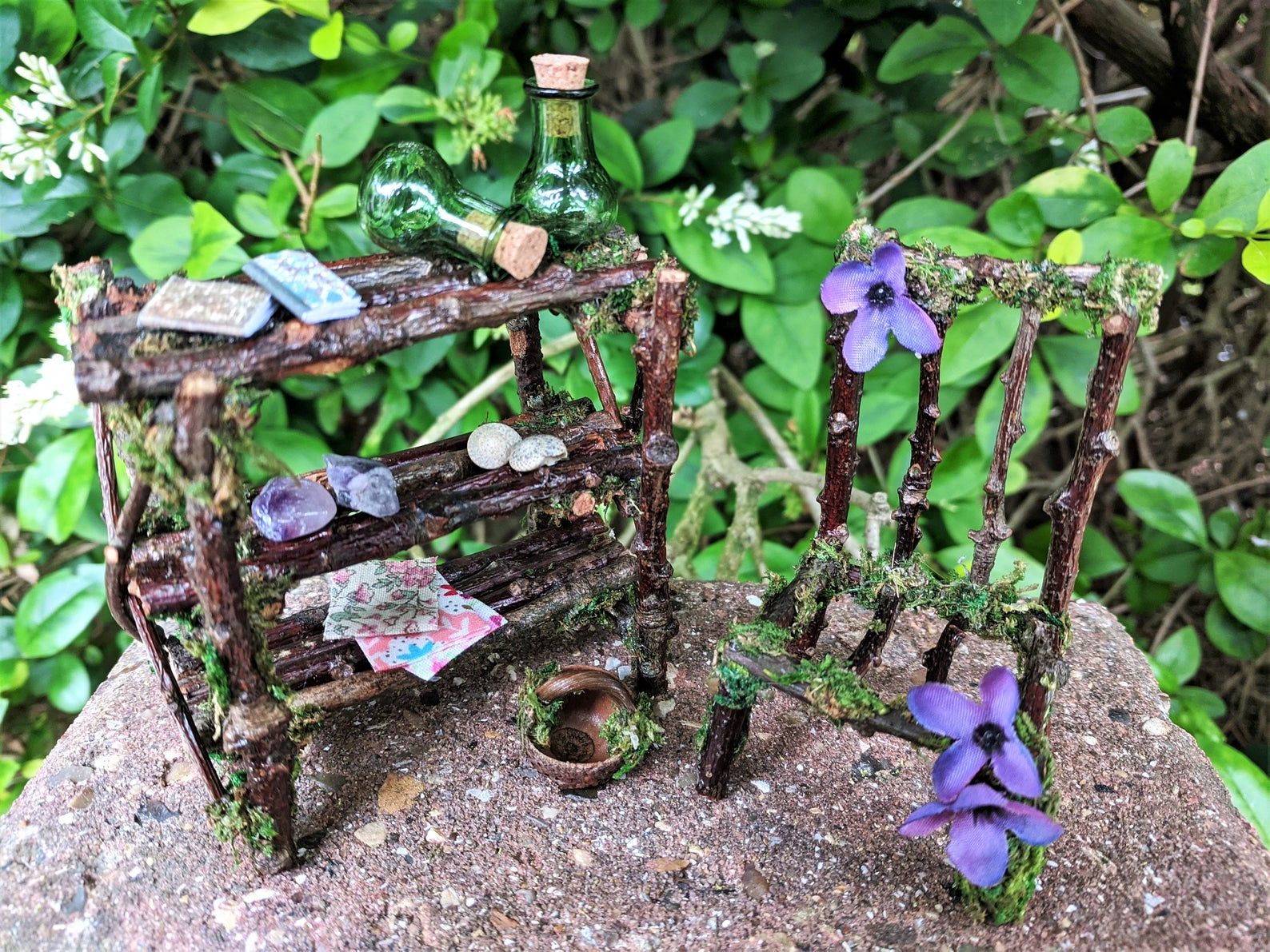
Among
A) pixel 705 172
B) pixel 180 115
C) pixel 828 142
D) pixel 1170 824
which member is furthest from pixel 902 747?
pixel 180 115

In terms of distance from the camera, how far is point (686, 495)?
2.18 metres

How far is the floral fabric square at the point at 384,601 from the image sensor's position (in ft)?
4.42

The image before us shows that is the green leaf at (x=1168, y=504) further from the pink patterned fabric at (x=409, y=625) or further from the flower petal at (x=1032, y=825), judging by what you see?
the pink patterned fabric at (x=409, y=625)

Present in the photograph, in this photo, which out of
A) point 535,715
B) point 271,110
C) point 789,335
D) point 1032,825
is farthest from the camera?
point 789,335

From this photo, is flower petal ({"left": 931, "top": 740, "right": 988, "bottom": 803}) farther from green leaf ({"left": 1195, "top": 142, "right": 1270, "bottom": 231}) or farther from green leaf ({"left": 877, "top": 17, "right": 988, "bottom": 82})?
green leaf ({"left": 877, "top": 17, "right": 988, "bottom": 82})

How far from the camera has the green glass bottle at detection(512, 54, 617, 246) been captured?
1221 millimetres

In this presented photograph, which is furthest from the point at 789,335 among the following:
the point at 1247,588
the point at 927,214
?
the point at 1247,588

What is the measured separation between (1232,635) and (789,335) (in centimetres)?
109

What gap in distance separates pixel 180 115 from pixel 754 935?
6.61 feet

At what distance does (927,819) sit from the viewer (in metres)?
1.06

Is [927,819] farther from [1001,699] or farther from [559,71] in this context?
[559,71]

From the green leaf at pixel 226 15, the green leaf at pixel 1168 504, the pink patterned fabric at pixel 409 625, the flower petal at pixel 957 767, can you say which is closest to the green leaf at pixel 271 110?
the green leaf at pixel 226 15

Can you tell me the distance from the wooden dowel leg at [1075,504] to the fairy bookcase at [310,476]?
1.54 ft

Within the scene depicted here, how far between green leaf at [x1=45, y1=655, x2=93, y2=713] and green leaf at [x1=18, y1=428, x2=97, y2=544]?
0.34 meters
